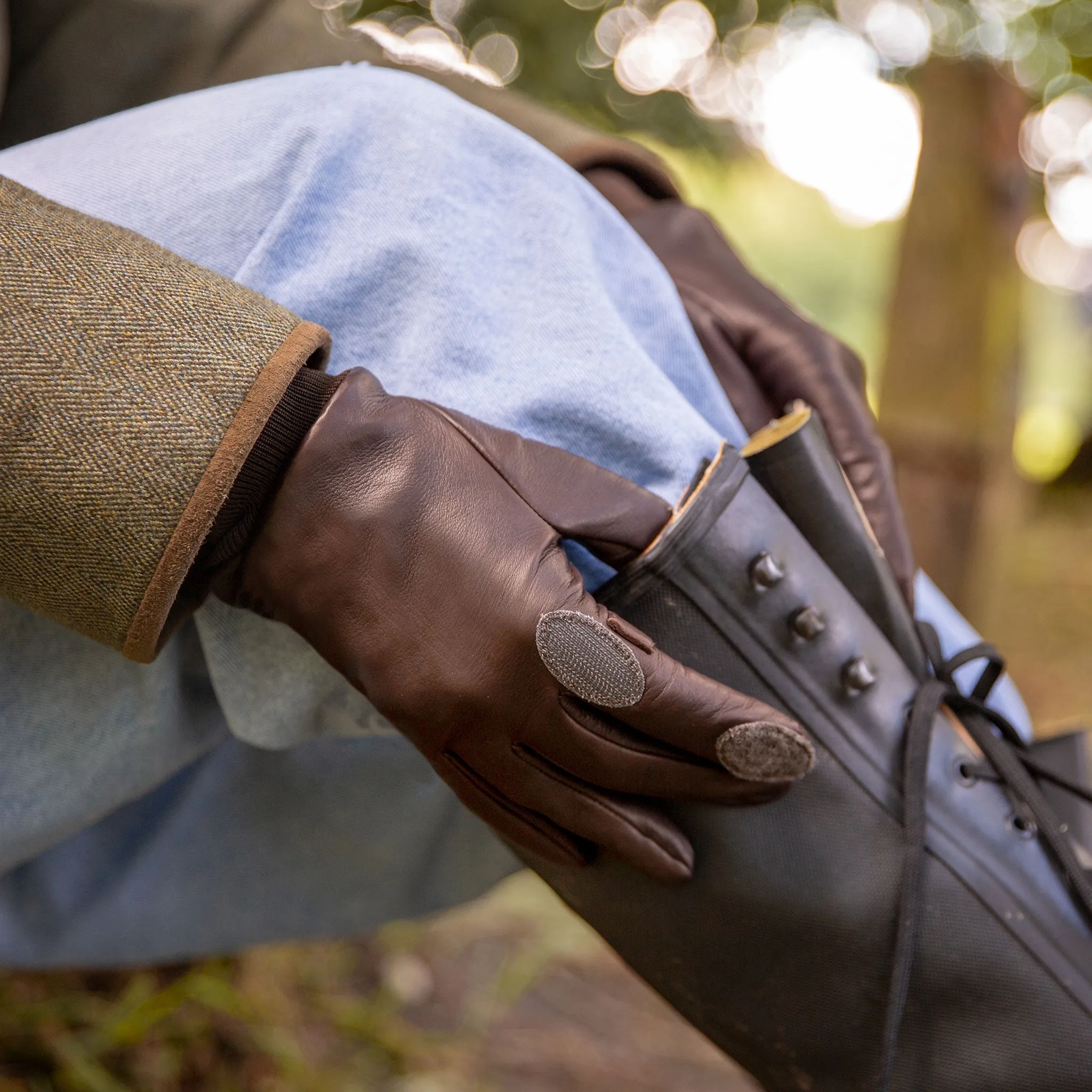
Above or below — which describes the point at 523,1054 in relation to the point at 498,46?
below

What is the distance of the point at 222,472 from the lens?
495 millimetres

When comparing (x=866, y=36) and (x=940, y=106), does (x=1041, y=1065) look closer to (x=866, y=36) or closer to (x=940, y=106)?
(x=940, y=106)

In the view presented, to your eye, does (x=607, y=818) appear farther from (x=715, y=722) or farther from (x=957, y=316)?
(x=957, y=316)

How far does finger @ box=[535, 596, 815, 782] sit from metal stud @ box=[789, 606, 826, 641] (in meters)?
0.08

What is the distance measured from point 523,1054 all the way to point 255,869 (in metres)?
0.75

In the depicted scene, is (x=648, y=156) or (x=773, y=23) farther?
(x=773, y=23)

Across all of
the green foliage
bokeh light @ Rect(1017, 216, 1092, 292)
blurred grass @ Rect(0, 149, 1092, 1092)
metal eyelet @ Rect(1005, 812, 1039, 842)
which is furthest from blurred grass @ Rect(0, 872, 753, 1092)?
bokeh light @ Rect(1017, 216, 1092, 292)

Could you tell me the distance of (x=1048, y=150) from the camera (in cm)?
411

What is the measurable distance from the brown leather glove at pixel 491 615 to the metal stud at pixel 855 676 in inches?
3.9

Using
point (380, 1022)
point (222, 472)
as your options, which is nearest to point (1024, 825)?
point (222, 472)

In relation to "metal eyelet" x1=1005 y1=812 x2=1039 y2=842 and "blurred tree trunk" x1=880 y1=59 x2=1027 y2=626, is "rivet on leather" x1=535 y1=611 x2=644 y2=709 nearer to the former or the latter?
"metal eyelet" x1=1005 y1=812 x2=1039 y2=842

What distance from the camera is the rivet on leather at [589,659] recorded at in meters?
0.51

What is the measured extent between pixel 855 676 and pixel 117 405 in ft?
1.71

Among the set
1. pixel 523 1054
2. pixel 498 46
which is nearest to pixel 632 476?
pixel 523 1054
